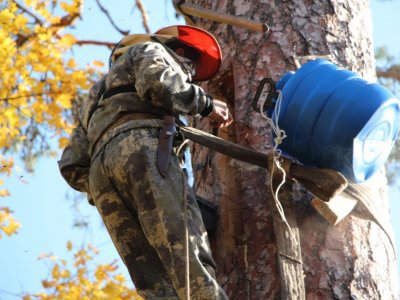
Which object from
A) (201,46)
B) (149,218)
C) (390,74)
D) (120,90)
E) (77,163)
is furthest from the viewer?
(390,74)

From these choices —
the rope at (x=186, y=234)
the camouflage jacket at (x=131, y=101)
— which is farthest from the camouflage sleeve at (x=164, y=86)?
the rope at (x=186, y=234)

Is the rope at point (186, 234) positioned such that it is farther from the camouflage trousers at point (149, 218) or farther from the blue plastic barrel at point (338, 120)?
the blue plastic barrel at point (338, 120)

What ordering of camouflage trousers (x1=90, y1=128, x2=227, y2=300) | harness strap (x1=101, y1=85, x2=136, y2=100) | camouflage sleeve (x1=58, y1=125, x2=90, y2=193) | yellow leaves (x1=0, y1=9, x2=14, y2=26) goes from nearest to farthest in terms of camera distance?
camouflage trousers (x1=90, y1=128, x2=227, y2=300) < harness strap (x1=101, y1=85, x2=136, y2=100) < camouflage sleeve (x1=58, y1=125, x2=90, y2=193) < yellow leaves (x1=0, y1=9, x2=14, y2=26)

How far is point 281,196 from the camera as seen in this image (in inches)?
142

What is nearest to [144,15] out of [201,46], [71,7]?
[71,7]

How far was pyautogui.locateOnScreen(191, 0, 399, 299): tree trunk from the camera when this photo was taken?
11.6ft

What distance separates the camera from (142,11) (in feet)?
24.8

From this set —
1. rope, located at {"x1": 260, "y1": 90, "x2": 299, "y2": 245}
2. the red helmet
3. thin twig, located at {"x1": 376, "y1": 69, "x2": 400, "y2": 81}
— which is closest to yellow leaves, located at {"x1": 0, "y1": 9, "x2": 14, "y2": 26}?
thin twig, located at {"x1": 376, "y1": 69, "x2": 400, "y2": 81}

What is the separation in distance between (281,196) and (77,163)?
0.91 metres

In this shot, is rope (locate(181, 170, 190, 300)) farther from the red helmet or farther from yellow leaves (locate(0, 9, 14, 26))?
yellow leaves (locate(0, 9, 14, 26))

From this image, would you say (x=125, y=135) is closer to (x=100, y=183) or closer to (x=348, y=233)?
(x=100, y=183)

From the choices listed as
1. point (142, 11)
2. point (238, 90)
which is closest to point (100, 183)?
point (238, 90)

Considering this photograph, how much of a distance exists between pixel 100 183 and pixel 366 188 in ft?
3.60

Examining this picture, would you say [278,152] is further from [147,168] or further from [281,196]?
[147,168]
